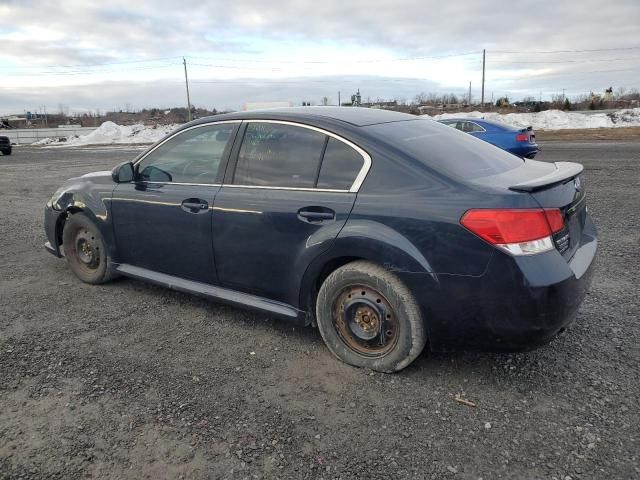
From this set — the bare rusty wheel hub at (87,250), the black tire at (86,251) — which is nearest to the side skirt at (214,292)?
the black tire at (86,251)

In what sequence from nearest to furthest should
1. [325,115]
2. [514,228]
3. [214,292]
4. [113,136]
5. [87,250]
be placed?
1. [514,228]
2. [325,115]
3. [214,292]
4. [87,250]
5. [113,136]

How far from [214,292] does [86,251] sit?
70.4 inches

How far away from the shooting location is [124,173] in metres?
4.36

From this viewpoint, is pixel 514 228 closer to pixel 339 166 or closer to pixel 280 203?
pixel 339 166

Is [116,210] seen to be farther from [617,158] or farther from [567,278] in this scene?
[617,158]

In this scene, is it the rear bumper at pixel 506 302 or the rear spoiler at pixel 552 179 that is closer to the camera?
the rear bumper at pixel 506 302

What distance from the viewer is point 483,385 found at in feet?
9.96

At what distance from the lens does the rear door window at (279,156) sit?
11.3ft

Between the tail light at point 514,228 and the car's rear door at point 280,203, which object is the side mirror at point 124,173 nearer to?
the car's rear door at point 280,203

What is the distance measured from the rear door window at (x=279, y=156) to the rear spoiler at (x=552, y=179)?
4.21ft

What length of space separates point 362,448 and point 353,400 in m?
0.42

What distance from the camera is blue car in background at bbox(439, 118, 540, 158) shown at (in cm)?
1408

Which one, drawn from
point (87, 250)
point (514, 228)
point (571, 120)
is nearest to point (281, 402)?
point (514, 228)

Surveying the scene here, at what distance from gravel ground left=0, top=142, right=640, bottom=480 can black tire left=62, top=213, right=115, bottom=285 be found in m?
0.46
